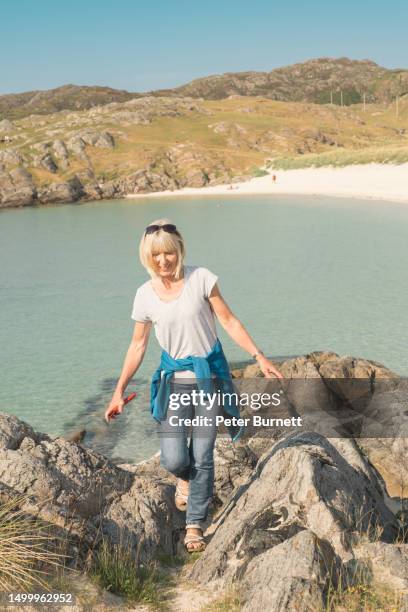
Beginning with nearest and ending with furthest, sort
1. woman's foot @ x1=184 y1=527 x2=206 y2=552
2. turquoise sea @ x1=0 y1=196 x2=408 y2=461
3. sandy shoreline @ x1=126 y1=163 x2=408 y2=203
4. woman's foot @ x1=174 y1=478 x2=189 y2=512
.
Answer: woman's foot @ x1=184 y1=527 x2=206 y2=552 < woman's foot @ x1=174 y1=478 x2=189 y2=512 < turquoise sea @ x1=0 y1=196 x2=408 y2=461 < sandy shoreline @ x1=126 y1=163 x2=408 y2=203

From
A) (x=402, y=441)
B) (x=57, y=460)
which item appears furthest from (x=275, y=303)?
(x=57, y=460)

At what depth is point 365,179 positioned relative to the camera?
53.5 m

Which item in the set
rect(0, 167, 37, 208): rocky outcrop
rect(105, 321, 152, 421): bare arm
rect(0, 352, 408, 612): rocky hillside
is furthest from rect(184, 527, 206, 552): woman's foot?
rect(0, 167, 37, 208): rocky outcrop

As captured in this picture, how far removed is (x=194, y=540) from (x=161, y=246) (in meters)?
2.58

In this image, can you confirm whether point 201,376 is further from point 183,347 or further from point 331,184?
point 331,184

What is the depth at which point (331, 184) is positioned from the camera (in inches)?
2237

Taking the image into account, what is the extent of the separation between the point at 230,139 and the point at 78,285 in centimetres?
7441

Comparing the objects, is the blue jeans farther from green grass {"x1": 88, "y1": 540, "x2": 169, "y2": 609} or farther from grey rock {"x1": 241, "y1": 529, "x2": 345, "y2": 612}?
grey rock {"x1": 241, "y1": 529, "x2": 345, "y2": 612}

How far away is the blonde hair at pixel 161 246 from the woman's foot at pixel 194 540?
7.42 ft

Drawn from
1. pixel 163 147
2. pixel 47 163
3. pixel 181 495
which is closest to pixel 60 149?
pixel 47 163

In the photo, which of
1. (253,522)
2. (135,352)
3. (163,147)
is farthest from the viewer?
(163,147)

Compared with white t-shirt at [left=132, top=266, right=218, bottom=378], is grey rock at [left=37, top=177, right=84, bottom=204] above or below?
below

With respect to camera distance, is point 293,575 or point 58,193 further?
point 58,193

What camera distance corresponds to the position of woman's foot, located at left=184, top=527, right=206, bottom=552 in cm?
→ 526
